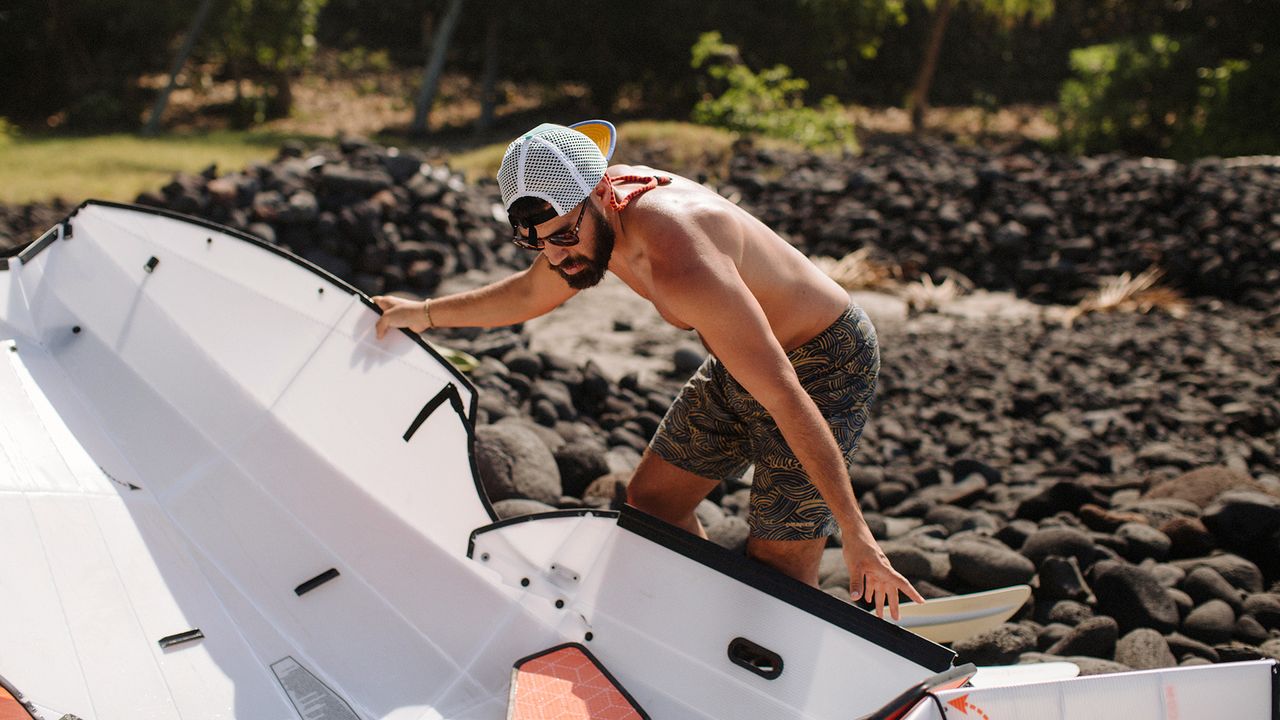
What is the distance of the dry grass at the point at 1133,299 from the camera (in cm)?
912

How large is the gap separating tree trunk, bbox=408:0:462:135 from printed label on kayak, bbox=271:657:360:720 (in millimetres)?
17255

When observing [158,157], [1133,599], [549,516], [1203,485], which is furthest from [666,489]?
[158,157]

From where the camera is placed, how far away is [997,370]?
7547 mm

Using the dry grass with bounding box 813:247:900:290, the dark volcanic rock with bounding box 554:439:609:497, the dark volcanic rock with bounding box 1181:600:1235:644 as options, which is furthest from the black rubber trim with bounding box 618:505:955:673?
the dry grass with bounding box 813:247:900:290

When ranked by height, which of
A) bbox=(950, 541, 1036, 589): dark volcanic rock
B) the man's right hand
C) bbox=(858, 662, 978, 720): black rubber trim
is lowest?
bbox=(858, 662, 978, 720): black rubber trim

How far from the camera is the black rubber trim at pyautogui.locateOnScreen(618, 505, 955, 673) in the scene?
2.27 metres

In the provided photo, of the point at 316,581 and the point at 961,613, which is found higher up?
the point at 961,613

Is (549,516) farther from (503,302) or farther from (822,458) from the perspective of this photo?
(822,458)

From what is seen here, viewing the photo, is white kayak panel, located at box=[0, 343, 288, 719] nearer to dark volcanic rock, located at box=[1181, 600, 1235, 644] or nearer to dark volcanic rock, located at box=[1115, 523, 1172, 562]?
dark volcanic rock, located at box=[1181, 600, 1235, 644]

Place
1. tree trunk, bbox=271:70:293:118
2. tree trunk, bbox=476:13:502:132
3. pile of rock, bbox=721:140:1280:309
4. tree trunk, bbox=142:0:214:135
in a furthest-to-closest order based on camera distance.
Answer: tree trunk, bbox=476:13:502:132
tree trunk, bbox=271:70:293:118
tree trunk, bbox=142:0:214:135
pile of rock, bbox=721:140:1280:309

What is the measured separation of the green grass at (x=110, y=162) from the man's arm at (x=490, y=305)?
6.52 m

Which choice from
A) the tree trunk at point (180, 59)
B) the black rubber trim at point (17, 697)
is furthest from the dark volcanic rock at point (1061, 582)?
the tree trunk at point (180, 59)

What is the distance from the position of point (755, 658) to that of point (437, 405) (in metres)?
1.27

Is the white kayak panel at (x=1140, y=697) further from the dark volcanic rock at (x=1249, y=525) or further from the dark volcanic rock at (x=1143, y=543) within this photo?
the dark volcanic rock at (x=1249, y=525)
